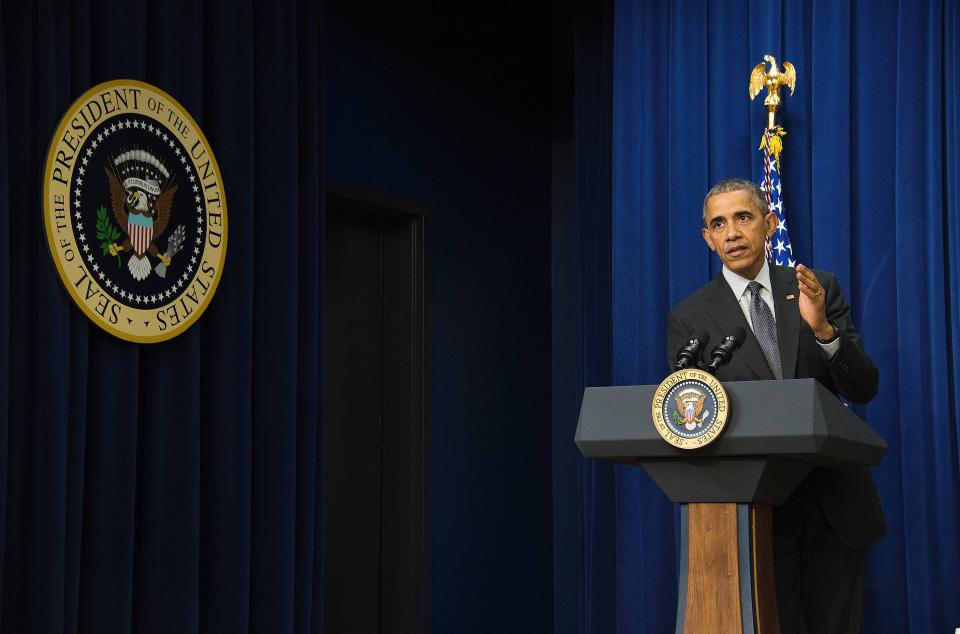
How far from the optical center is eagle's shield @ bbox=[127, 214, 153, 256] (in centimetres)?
365

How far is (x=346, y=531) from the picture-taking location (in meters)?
4.82

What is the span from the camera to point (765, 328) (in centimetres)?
345

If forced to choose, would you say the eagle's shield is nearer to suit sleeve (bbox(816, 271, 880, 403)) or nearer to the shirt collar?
the shirt collar

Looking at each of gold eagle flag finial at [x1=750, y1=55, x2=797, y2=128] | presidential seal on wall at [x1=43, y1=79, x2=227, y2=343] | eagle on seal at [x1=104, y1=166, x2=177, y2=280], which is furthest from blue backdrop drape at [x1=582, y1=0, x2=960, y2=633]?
eagle on seal at [x1=104, y1=166, x2=177, y2=280]

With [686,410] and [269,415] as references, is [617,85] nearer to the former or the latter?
[269,415]

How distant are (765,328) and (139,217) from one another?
1894 millimetres

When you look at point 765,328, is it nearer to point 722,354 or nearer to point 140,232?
point 722,354

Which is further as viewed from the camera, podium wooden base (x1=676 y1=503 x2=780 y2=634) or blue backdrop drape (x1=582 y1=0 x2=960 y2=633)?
blue backdrop drape (x1=582 y1=0 x2=960 y2=633)

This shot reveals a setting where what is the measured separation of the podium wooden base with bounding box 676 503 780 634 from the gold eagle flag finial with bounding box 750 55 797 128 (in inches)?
70.3

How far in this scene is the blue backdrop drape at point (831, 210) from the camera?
392cm

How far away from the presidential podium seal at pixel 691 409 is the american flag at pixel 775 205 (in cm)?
138

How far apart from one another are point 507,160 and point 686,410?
2941mm

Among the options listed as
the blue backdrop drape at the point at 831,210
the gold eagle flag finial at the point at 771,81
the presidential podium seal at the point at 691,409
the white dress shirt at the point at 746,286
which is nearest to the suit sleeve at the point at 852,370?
the white dress shirt at the point at 746,286

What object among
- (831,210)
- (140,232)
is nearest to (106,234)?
(140,232)
